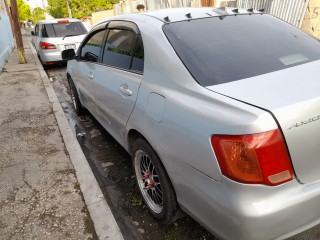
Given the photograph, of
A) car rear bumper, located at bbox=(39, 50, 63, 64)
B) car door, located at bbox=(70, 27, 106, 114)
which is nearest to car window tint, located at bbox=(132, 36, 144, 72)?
car door, located at bbox=(70, 27, 106, 114)

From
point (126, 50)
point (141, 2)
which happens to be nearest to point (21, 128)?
point (126, 50)

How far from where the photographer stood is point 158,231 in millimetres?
2762

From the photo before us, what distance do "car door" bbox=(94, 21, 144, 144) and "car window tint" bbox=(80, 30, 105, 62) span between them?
25cm

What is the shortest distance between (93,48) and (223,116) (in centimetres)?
291

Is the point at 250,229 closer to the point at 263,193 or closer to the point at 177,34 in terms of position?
the point at 263,193

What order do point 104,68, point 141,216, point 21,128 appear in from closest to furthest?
point 141,216
point 104,68
point 21,128

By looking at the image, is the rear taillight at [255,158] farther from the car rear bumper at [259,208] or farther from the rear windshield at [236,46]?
the rear windshield at [236,46]

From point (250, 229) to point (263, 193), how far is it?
216mm

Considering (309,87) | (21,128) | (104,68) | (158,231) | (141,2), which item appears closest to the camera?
(309,87)

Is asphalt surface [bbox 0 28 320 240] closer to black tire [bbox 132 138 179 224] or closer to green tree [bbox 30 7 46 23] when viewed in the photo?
black tire [bbox 132 138 179 224]

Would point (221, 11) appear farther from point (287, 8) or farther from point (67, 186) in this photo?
point (287, 8)

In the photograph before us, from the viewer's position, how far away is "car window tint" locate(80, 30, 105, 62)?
3.96m

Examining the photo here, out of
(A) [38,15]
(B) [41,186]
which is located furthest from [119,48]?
(A) [38,15]

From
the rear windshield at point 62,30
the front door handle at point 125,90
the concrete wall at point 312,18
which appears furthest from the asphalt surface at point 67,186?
the concrete wall at point 312,18
